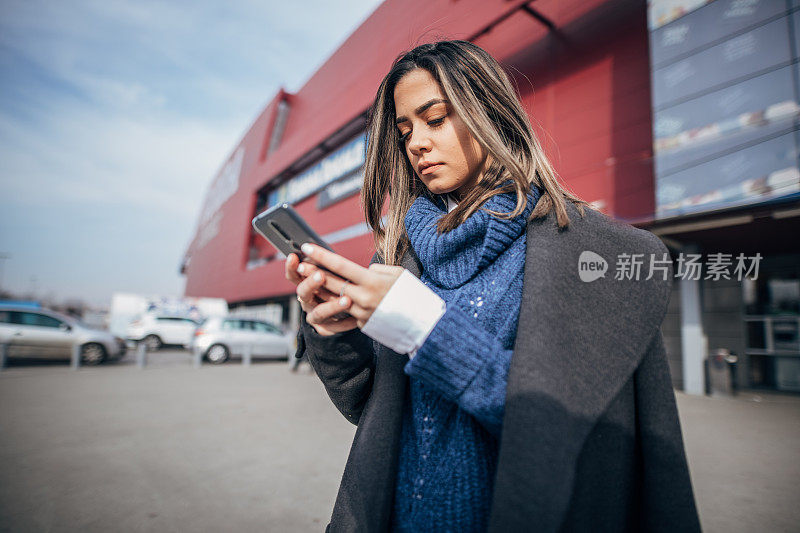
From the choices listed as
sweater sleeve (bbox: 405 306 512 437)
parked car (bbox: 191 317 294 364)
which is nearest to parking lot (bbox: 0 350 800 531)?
sweater sleeve (bbox: 405 306 512 437)

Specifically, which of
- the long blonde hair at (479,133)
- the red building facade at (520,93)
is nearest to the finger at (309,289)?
the long blonde hair at (479,133)

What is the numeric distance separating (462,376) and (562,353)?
0.63ft

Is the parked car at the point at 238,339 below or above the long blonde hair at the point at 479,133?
below

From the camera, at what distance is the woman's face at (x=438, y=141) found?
1.03m

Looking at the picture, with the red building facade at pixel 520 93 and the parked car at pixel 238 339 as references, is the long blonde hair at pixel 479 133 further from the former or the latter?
the parked car at pixel 238 339

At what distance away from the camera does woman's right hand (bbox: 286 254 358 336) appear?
753 millimetres

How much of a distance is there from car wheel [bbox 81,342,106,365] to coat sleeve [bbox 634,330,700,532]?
44.5ft

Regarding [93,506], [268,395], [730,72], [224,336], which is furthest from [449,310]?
[224,336]

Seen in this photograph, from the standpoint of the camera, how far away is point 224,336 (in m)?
13.0

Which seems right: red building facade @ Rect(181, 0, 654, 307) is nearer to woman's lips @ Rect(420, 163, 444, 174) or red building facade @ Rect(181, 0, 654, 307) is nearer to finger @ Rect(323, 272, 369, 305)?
woman's lips @ Rect(420, 163, 444, 174)

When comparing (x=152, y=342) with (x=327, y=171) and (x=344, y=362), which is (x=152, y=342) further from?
(x=344, y=362)

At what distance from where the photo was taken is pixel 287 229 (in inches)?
35.1

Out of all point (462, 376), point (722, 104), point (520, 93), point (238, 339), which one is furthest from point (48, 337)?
point (722, 104)

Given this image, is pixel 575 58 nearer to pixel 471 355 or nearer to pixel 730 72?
pixel 730 72
